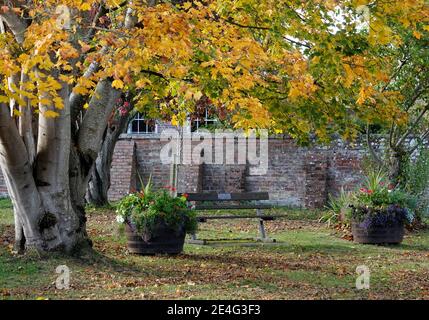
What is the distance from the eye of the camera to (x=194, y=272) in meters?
11.5

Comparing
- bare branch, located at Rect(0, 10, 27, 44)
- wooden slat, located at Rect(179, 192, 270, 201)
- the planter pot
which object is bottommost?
the planter pot

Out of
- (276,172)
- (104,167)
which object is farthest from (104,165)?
(276,172)

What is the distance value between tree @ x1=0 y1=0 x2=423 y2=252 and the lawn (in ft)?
2.86

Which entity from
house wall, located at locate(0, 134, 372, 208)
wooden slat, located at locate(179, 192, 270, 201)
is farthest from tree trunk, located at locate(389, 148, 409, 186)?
house wall, located at locate(0, 134, 372, 208)

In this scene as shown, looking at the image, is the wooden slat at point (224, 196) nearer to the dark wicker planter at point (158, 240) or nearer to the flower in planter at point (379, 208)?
the flower in planter at point (379, 208)

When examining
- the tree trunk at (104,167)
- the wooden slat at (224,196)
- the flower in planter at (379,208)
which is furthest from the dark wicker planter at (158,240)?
the tree trunk at (104,167)

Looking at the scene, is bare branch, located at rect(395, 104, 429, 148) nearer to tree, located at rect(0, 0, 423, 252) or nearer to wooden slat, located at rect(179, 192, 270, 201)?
wooden slat, located at rect(179, 192, 270, 201)

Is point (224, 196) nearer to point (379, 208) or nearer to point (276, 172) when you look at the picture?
point (379, 208)

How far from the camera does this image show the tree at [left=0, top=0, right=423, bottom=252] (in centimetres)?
973

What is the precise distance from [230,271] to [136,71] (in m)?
3.53

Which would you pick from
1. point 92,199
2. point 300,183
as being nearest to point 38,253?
point 92,199
